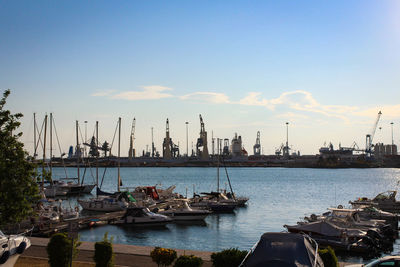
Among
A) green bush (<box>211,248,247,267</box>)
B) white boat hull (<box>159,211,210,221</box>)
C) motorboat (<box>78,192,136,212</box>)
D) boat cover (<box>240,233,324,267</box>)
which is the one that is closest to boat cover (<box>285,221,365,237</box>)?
white boat hull (<box>159,211,210,221</box>)

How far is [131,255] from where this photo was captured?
56.0ft

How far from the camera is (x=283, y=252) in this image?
10.4 metres

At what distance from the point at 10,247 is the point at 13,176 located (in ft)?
7.75

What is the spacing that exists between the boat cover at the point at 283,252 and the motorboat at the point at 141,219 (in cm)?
2550

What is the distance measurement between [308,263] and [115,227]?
2708 centimetres

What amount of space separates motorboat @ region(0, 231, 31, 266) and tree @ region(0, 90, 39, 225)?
3.53 feet

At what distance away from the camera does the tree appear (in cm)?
1302

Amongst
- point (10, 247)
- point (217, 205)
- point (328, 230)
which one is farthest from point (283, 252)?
point (217, 205)

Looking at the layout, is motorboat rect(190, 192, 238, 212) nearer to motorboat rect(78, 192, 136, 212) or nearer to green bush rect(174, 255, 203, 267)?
motorboat rect(78, 192, 136, 212)

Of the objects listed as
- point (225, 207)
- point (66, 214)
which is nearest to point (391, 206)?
point (225, 207)

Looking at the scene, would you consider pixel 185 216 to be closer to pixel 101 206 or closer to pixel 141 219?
pixel 141 219

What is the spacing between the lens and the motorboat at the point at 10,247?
11.6 m

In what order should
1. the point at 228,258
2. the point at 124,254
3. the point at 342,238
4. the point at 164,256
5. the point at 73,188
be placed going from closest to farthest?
1. the point at 228,258
2. the point at 164,256
3. the point at 124,254
4. the point at 342,238
5. the point at 73,188

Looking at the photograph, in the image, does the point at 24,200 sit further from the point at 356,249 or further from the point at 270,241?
the point at 356,249
